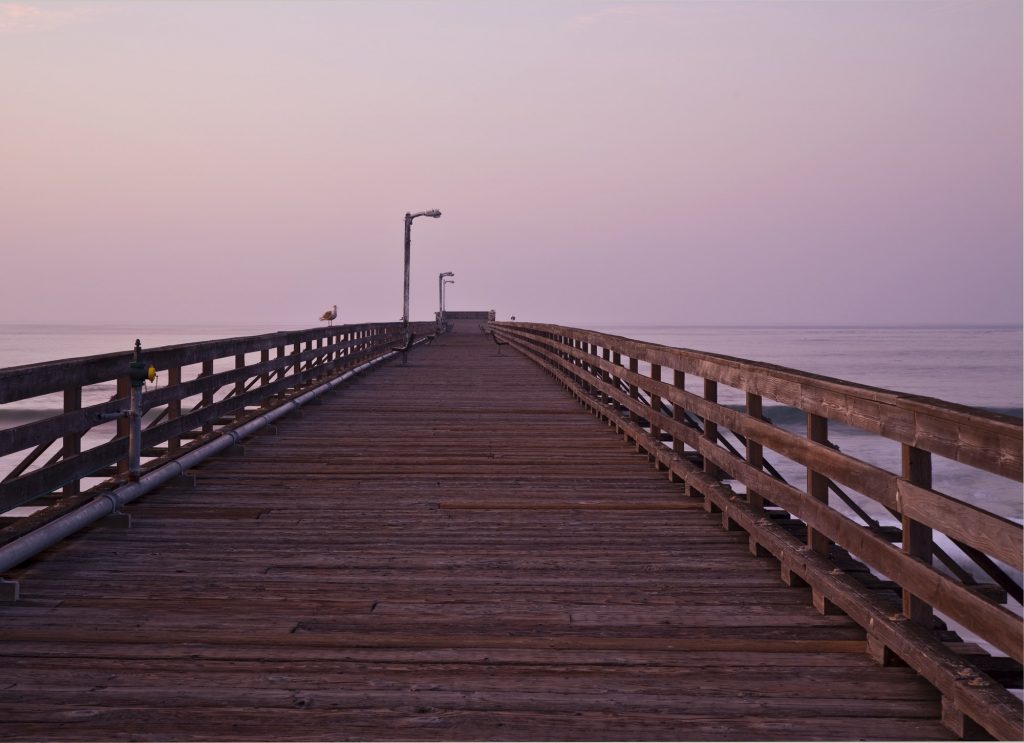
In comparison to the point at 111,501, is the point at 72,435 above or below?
above

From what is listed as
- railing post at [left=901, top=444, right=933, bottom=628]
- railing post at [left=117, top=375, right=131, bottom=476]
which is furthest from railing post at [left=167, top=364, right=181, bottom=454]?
railing post at [left=901, top=444, right=933, bottom=628]

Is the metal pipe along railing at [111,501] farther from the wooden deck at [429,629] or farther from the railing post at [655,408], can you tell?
the railing post at [655,408]

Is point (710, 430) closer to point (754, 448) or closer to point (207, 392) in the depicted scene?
point (754, 448)

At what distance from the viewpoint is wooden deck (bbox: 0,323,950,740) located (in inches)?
142

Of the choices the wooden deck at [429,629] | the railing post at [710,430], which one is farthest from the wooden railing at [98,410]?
the railing post at [710,430]

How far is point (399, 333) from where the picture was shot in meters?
40.5

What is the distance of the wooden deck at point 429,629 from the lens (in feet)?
11.9

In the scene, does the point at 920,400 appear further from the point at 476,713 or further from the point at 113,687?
the point at 113,687

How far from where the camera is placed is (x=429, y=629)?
462 cm

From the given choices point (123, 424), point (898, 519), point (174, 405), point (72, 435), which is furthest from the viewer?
point (174, 405)

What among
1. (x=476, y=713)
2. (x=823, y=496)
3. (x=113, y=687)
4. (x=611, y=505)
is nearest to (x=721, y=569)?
(x=823, y=496)

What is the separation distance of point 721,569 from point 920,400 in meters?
2.25

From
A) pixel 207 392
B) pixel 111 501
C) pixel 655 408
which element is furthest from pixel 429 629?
pixel 207 392

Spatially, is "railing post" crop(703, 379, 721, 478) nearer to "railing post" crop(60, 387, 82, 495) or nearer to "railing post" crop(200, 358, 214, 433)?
"railing post" crop(60, 387, 82, 495)
